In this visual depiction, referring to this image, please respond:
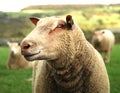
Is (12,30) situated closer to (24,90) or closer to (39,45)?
(24,90)

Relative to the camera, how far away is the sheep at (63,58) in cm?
462

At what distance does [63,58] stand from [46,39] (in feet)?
1.11

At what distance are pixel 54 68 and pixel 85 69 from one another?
384 millimetres

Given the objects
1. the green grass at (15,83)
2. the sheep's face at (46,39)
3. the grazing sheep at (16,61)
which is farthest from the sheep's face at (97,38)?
the sheep's face at (46,39)

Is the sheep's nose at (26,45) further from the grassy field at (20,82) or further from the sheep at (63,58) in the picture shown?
the grassy field at (20,82)

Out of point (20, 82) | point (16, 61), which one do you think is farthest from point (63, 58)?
point (16, 61)

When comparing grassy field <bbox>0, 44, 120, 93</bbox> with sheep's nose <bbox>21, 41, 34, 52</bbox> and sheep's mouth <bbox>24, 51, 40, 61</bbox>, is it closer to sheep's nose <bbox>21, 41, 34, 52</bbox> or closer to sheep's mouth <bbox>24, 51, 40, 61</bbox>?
sheep's mouth <bbox>24, 51, 40, 61</bbox>

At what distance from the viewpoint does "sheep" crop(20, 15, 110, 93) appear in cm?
462

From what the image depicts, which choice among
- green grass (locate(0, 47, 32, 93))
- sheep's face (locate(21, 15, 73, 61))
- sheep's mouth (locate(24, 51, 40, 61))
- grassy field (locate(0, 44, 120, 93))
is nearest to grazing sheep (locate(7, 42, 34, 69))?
grassy field (locate(0, 44, 120, 93))

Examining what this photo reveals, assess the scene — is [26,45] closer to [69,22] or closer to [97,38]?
[69,22]

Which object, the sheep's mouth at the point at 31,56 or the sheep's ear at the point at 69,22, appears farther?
the sheep's ear at the point at 69,22

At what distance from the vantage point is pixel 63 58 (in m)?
4.85

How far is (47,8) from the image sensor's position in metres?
47.1

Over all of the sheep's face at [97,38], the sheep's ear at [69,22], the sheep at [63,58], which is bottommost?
the sheep's face at [97,38]
